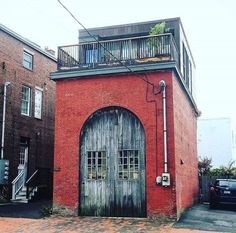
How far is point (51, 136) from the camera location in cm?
2473

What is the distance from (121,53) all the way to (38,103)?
10779 mm

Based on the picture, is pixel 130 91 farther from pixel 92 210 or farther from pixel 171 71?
pixel 92 210

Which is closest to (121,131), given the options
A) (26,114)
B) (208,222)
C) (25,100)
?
(208,222)

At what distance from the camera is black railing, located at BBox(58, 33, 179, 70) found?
13.7 meters

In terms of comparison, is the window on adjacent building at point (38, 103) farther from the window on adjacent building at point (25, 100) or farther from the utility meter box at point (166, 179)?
the utility meter box at point (166, 179)

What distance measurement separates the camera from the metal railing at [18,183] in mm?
20406

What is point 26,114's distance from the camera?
22359 millimetres

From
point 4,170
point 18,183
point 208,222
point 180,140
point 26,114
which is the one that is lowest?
point 208,222

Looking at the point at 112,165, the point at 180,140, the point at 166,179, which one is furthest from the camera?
the point at 180,140

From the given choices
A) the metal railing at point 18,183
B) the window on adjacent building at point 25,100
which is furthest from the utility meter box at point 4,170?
the window on adjacent building at point 25,100

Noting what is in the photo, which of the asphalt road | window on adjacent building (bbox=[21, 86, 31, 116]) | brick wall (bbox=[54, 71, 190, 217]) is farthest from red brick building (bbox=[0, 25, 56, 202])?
the asphalt road

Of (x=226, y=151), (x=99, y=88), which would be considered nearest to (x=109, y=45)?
(x=99, y=88)

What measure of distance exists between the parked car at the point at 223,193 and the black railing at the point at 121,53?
22.5ft

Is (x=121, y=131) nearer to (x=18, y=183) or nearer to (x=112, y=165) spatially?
(x=112, y=165)
